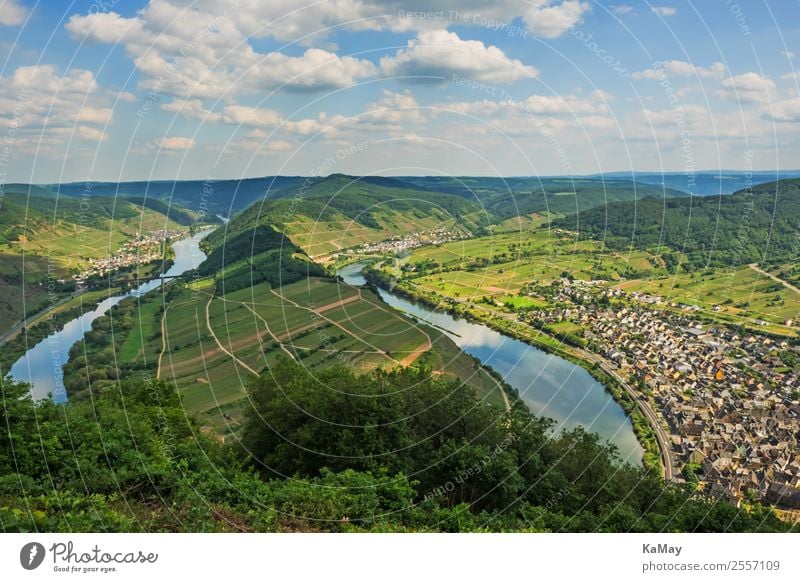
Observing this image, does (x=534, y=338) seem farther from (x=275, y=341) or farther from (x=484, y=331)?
(x=275, y=341)

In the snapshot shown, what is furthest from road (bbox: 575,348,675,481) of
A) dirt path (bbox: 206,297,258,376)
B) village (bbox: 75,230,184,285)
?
village (bbox: 75,230,184,285)

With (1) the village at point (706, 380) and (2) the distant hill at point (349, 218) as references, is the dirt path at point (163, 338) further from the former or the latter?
(1) the village at point (706, 380)

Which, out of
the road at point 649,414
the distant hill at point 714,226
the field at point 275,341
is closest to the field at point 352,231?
the field at point 275,341
